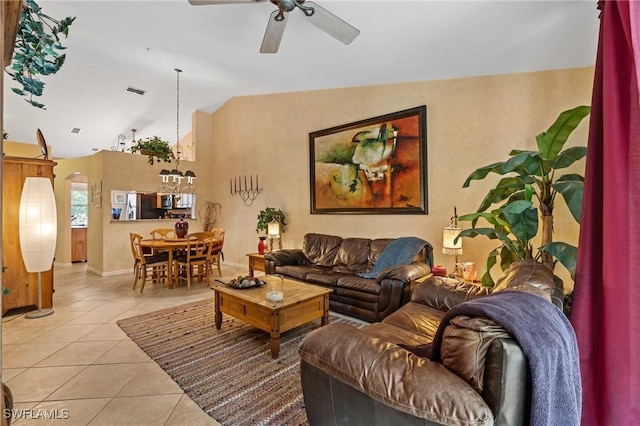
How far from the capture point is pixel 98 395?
212 cm

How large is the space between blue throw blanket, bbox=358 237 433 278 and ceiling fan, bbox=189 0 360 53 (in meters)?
2.35

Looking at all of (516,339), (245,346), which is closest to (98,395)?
(245,346)

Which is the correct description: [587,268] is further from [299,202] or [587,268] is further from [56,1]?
[56,1]

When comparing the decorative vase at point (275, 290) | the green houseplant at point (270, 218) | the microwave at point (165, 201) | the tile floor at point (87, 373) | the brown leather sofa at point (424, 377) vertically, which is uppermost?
the microwave at point (165, 201)

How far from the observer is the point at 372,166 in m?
4.42

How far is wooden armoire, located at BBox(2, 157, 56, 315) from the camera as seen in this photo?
11.4 feet

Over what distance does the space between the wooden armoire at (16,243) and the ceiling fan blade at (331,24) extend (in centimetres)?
371

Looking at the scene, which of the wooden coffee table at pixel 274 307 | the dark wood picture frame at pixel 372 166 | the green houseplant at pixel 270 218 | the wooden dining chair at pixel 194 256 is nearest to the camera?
the wooden coffee table at pixel 274 307

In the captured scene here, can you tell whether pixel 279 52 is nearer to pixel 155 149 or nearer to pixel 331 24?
pixel 331 24

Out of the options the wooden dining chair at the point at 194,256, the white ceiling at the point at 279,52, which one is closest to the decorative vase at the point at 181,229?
the wooden dining chair at the point at 194,256

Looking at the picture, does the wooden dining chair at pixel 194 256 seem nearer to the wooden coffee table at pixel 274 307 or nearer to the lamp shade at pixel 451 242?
the wooden coffee table at pixel 274 307

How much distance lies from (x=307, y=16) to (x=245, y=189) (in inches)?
176

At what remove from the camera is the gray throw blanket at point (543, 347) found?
101cm

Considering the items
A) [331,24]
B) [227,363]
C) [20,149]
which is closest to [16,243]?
[227,363]
